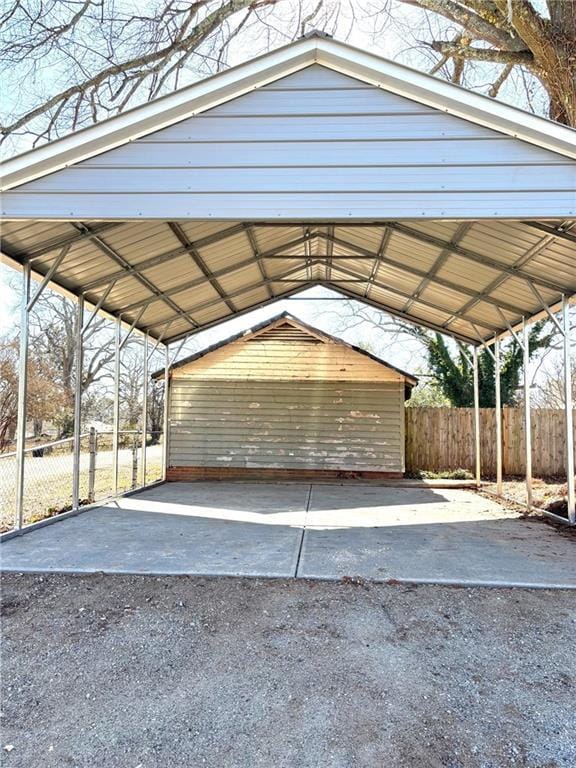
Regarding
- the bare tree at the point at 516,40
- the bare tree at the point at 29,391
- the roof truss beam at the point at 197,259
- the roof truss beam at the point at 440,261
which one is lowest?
the bare tree at the point at 29,391

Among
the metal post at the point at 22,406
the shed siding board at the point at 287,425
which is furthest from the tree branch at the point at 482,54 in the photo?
the metal post at the point at 22,406

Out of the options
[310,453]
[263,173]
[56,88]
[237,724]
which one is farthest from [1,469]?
[237,724]

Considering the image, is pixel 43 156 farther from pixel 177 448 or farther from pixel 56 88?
pixel 177 448

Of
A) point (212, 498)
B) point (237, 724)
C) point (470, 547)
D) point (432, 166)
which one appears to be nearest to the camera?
point (237, 724)

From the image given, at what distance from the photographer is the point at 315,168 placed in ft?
13.2

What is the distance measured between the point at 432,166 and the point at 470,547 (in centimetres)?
362

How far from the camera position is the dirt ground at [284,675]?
1.98m

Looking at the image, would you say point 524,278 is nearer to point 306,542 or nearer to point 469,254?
point 469,254

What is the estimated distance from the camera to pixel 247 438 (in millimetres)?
11562

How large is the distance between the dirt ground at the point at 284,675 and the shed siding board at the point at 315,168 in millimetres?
2913

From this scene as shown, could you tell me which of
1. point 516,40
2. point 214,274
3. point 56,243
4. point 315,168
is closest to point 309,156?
point 315,168

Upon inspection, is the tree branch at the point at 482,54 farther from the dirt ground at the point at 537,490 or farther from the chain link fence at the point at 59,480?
the chain link fence at the point at 59,480

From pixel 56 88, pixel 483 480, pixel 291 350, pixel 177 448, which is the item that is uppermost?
pixel 56 88

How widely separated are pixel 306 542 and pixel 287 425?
21.5 ft
